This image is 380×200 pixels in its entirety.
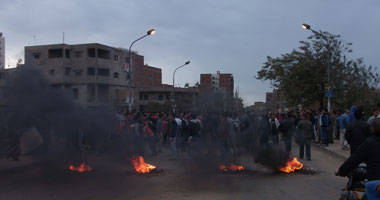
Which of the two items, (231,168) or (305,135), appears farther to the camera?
(305,135)

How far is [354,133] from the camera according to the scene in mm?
7293

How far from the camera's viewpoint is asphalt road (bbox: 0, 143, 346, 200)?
7.21 m

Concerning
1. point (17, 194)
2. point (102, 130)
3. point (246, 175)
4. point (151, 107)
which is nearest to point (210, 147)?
point (246, 175)

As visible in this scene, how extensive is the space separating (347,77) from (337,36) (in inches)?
127

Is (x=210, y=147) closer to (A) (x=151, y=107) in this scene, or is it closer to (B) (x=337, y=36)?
(B) (x=337, y=36)

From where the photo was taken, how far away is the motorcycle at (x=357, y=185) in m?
4.33

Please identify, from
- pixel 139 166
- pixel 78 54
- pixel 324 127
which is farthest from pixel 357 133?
pixel 78 54

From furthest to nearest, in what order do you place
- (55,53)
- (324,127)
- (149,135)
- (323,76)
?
(55,53) < (323,76) < (324,127) < (149,135)

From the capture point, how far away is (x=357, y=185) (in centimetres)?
443

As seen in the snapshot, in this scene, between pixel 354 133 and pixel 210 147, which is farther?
pixel 210 147

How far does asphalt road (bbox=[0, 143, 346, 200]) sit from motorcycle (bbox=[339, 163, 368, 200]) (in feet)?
8.32

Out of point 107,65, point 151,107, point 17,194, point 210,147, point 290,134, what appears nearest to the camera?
point 17,194

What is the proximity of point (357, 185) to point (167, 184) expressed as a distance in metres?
4.76

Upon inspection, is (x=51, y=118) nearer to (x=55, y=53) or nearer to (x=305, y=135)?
(x=305, y=135)
